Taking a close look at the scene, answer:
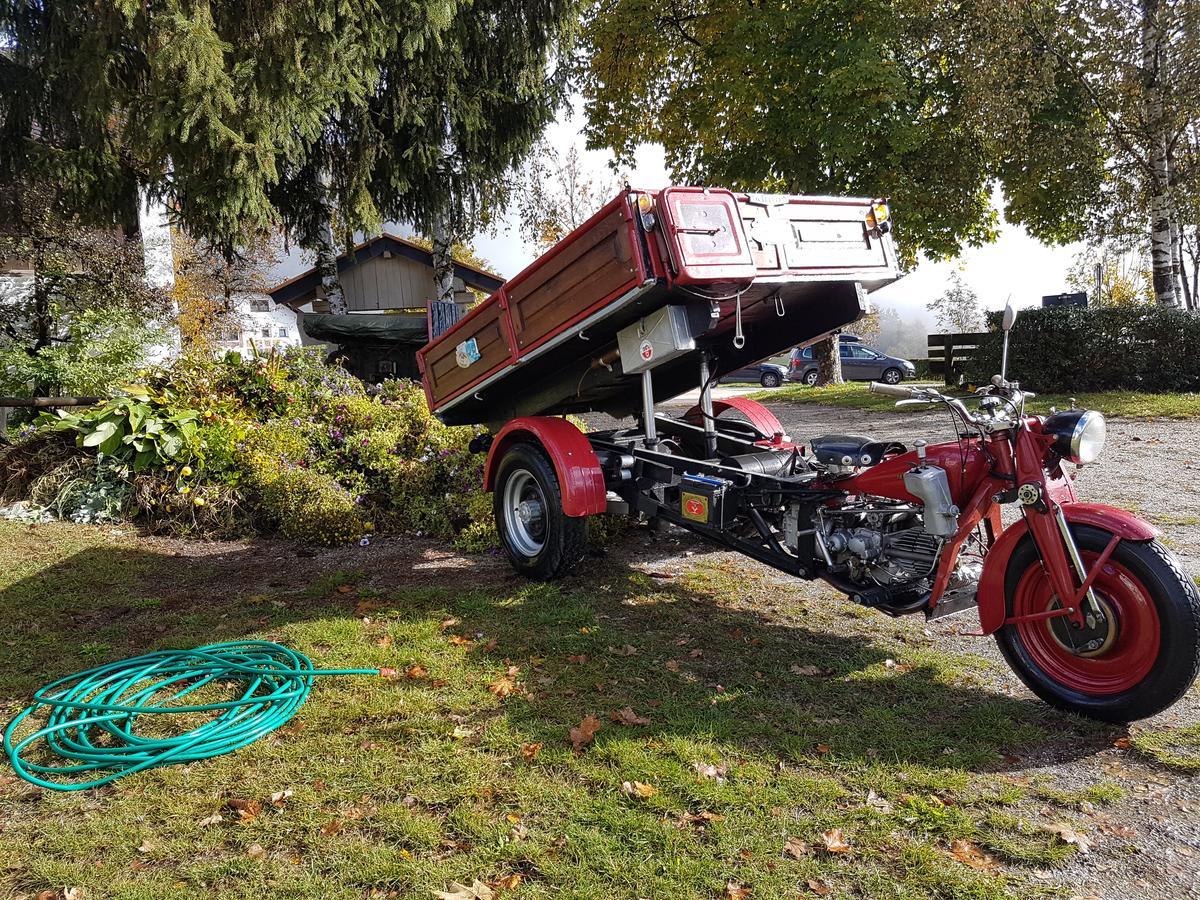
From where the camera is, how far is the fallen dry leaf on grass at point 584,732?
327 cm

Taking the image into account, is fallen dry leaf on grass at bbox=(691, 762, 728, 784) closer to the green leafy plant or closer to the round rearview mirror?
the round rearview mirror

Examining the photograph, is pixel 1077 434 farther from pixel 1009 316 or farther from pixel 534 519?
pixel 534 519

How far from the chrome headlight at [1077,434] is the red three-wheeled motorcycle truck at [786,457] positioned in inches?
0.5

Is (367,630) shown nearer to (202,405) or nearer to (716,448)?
(716,448)

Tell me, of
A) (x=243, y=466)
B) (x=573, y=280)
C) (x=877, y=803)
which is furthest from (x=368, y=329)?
(x=877, y=803)

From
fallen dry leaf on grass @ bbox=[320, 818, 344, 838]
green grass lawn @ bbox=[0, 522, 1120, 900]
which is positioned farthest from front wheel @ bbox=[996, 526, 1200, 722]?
fallen dry leaf on grass @ bbox=[320, 818, 344, 838]

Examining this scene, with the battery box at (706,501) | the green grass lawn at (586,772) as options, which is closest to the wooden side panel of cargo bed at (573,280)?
the battery box at (706,501)

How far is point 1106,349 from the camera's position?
43.5ft

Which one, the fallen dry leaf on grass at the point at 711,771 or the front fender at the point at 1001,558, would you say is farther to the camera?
the front fender at the point at 1001,558

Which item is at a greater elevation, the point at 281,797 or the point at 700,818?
the point at 281,797

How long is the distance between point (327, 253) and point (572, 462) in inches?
422

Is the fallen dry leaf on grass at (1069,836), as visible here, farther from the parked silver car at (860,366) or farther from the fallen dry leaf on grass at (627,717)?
the parked silver car at (860,366)

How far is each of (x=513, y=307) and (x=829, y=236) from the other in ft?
6.38

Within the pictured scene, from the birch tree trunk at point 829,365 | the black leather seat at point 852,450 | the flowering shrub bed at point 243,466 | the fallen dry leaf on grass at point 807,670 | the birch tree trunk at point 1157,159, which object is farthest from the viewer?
the birch tree trunk at point 829,365
